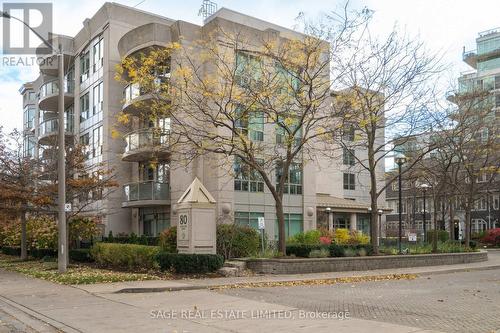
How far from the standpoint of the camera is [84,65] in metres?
41.8

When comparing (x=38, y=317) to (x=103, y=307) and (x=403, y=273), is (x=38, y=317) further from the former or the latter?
Answer: (x=403, y=273)

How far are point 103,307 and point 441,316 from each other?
708cm

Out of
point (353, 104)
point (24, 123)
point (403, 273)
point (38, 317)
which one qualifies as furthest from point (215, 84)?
point (24, 123)

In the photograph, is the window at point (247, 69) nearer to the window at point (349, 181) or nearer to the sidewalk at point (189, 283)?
the sidewalk at point (189, 283)

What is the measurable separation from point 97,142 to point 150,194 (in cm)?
790

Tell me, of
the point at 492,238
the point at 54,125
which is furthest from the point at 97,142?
the point at 492,238

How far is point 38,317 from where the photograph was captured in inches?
436

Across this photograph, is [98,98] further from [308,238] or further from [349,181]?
[349,181]

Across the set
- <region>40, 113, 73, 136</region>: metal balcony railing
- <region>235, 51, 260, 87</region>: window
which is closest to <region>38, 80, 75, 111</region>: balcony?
<region>40, 113, 73, 136</region>: metal balcony railing

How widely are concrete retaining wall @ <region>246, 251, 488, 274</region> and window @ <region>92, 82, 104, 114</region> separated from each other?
21.7m

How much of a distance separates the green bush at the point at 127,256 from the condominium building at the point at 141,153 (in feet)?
16.4

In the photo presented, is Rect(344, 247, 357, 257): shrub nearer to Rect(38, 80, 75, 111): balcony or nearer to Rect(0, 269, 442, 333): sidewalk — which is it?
Rect(0, 269, 442, 333): sidewalk

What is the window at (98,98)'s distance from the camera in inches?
1485

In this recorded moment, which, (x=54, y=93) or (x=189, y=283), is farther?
(x=54, y=93)
